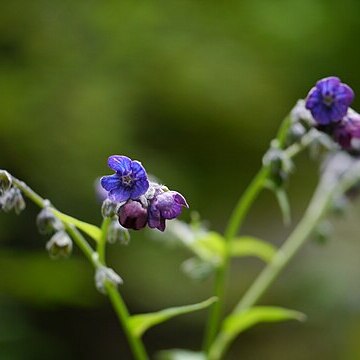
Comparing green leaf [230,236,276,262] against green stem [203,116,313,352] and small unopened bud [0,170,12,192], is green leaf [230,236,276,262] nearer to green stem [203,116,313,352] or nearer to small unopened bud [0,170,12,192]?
green stem [203,116,313,352]

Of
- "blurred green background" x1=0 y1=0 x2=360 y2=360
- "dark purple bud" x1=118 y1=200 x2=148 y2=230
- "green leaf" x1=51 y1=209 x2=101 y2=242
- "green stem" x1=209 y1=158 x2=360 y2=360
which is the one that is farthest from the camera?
"blurred green background" x1=0 y1=0 x2=360 y2=360

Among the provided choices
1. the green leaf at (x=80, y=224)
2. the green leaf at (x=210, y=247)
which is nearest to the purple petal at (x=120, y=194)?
the green leaf at (x=80, y=224)

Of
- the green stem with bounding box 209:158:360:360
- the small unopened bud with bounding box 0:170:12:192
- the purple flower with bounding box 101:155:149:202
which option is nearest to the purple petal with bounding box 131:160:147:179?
the purple flower with bounding box 101:155:149:202

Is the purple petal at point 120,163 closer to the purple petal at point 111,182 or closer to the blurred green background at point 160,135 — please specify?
the purple petal at point 111,182

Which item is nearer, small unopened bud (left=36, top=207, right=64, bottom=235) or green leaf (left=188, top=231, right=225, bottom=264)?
small unopened bud (left=36, top=207, right=64, bottom=235)

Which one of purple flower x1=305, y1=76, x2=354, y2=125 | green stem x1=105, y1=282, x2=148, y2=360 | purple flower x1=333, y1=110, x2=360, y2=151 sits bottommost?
green stem x1=105, y1=282, x2=148, y2=360

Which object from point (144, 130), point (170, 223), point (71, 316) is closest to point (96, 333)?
point (71, 316)

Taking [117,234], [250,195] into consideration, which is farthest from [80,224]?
[250,195]

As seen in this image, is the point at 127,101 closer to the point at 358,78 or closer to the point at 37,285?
the point at 37,285
